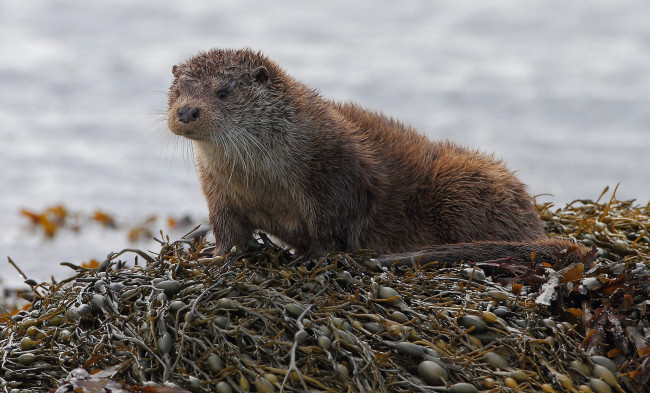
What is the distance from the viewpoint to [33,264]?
725 cm

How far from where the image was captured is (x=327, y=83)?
Answer: 39.8ft

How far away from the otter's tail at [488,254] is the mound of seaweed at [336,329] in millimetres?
70

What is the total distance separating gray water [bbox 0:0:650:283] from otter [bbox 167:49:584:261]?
3.17 metres

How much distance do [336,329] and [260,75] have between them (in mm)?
1668

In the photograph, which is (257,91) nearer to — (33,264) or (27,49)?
(33,264)

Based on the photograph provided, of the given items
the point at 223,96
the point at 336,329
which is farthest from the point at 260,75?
the point at 336,329

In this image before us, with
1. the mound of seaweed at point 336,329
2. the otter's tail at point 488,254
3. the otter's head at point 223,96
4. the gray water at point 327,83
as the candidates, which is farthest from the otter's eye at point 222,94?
the gray water at point 327,83

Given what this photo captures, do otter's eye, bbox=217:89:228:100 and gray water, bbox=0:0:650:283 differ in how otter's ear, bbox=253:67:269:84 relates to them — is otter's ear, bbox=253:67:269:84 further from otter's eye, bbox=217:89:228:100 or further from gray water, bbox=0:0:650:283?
gray water, bbox=0:0:650:283

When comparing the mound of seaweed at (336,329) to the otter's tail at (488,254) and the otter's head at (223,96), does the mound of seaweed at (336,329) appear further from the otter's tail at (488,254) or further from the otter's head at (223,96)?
the otter's head at (223,96)

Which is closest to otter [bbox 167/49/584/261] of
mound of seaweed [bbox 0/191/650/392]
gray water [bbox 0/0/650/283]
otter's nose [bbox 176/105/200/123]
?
otter's nose [bbox 176/105/200/123]

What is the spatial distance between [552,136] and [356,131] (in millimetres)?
6578

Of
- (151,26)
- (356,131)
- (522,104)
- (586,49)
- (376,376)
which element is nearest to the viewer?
(376,376)

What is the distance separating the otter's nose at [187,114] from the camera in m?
4.17

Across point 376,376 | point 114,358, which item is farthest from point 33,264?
point 376,376
